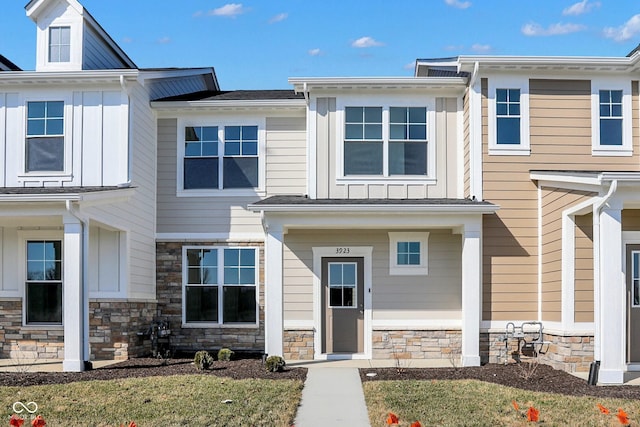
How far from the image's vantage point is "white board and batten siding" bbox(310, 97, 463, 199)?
47.2 ft

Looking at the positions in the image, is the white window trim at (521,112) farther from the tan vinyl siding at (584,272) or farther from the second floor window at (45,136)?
the second floor window at (45,136)

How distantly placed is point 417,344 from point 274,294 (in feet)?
9.58

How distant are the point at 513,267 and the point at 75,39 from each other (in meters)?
9.13

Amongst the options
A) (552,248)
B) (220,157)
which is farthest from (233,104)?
(552,248)

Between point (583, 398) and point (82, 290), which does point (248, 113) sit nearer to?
point (82, 290)

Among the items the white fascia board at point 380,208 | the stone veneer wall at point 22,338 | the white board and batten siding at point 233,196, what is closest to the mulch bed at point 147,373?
the stone veneer wall at point 22,338

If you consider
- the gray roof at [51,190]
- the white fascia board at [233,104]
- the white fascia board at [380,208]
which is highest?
the white fascia board at [233,104]

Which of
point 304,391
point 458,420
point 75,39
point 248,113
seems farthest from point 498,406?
point 75,39

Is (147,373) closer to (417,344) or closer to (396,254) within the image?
(417,344)

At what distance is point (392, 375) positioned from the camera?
1141 centimetres

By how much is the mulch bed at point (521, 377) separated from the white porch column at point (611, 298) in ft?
1.01

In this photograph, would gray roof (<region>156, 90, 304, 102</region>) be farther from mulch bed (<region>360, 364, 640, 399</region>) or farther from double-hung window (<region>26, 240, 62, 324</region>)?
mulch bed (<region>360, 364, 640, 399</region>)

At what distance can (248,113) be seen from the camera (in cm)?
1534

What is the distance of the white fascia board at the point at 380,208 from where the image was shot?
1279 centimetres
